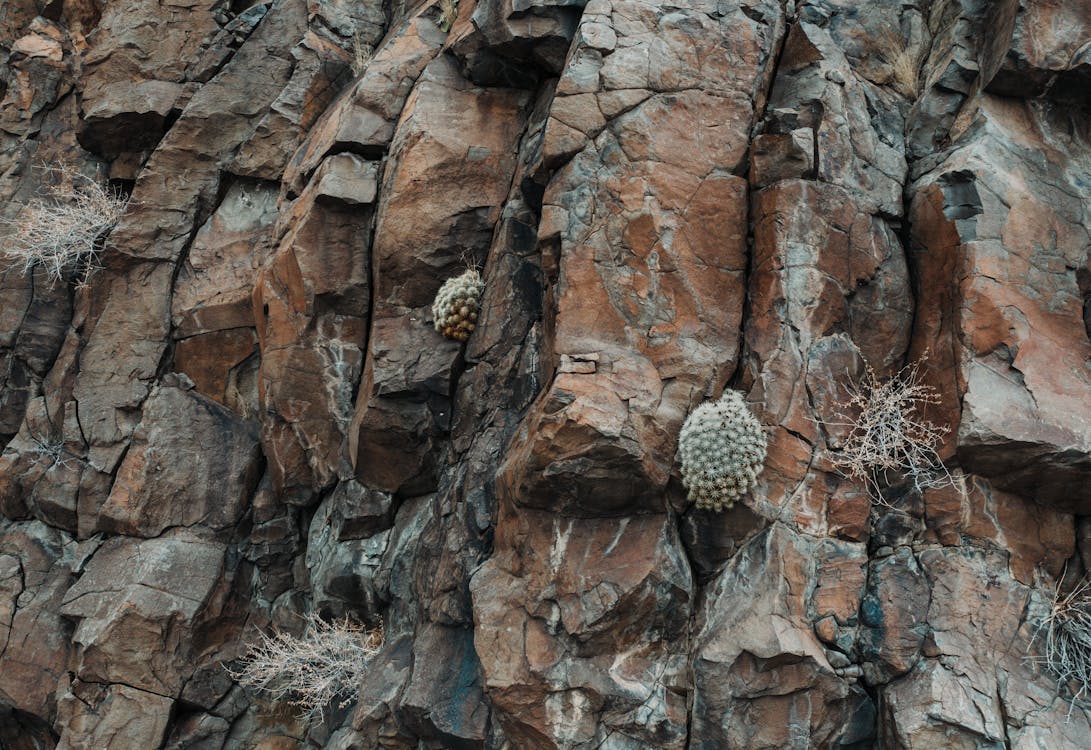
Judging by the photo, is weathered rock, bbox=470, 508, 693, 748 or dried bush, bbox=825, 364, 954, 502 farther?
dried bush, bbox=825, 364, 954, 502

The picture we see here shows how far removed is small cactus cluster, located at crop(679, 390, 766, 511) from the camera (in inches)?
226

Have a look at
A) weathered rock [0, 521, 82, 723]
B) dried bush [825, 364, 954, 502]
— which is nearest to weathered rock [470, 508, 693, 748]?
dried bush [825, 364, 954, 502]

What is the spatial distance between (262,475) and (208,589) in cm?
112

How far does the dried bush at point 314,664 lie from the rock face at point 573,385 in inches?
6.6

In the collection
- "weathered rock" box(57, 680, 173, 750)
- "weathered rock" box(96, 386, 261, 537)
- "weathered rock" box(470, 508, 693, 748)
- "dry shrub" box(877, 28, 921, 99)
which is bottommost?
"weathered rock" box(57, 680, 173, 750)

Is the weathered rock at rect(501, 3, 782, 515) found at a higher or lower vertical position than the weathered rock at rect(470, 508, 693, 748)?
higher

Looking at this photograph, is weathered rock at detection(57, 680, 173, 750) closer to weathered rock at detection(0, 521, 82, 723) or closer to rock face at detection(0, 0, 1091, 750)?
rock face at detection(0, 0, 1091, 750)

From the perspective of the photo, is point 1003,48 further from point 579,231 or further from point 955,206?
point 579,231

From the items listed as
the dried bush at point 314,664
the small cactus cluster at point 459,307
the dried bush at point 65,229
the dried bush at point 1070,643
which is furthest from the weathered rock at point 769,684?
the dried bush at point 65,229

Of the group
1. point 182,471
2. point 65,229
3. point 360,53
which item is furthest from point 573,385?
point 65,229

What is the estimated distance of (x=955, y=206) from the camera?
20.5 ft

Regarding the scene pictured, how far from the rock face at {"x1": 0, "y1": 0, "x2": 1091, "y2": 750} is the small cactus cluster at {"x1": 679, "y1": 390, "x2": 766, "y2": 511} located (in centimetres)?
14

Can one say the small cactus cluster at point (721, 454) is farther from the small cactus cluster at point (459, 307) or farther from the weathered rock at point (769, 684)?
the small cactus cluster at point (459, 307)

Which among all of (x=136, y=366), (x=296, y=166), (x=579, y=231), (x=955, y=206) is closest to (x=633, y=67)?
(x=579, y=231)
